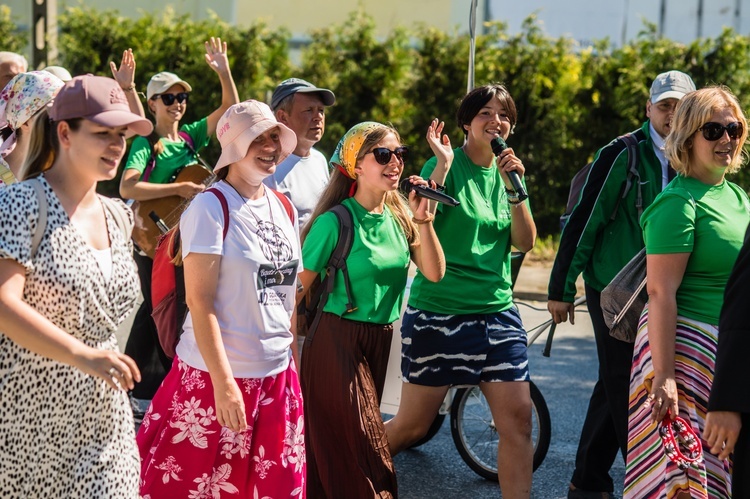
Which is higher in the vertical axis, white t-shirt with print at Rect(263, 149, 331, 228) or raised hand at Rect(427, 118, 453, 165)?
raised hand at Rect(427, 118, 453, 165)

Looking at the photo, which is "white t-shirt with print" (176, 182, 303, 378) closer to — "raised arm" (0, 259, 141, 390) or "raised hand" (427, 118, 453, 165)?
"raised arm" (0, 259, 141, 390)

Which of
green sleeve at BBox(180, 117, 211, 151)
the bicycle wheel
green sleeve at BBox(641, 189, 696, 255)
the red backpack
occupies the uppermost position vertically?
green sleeve at BBox(641, 189, 696, 255)

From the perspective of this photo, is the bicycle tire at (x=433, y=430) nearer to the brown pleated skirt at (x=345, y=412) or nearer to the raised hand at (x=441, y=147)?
the brown pleated skirt at (x=345, y=412)

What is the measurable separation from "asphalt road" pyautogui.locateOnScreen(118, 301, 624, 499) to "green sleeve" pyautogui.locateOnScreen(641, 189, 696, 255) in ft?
6.78

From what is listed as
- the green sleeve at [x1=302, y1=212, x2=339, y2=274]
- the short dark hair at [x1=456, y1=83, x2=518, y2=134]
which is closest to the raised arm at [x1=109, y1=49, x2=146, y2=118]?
the green sleeve at [x1=302, y1=212, x2=339, y2=274]

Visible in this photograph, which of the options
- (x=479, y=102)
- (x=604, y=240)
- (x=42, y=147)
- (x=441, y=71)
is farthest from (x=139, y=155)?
(x=441, y=71)

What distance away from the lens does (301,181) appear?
5777 mm

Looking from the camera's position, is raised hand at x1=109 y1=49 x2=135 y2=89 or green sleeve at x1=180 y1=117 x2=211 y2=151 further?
green sleeve at x1=180 y1=117 x2=211 y2=151

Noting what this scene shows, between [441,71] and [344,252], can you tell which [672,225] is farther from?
[441,71]

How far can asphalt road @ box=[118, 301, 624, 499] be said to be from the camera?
5711 mm

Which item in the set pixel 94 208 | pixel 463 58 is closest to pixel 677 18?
pixel 463 58

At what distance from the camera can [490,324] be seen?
496 centimetres

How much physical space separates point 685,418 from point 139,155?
152 inches

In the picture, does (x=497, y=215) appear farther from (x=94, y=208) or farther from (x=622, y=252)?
(x=94, y=208)
